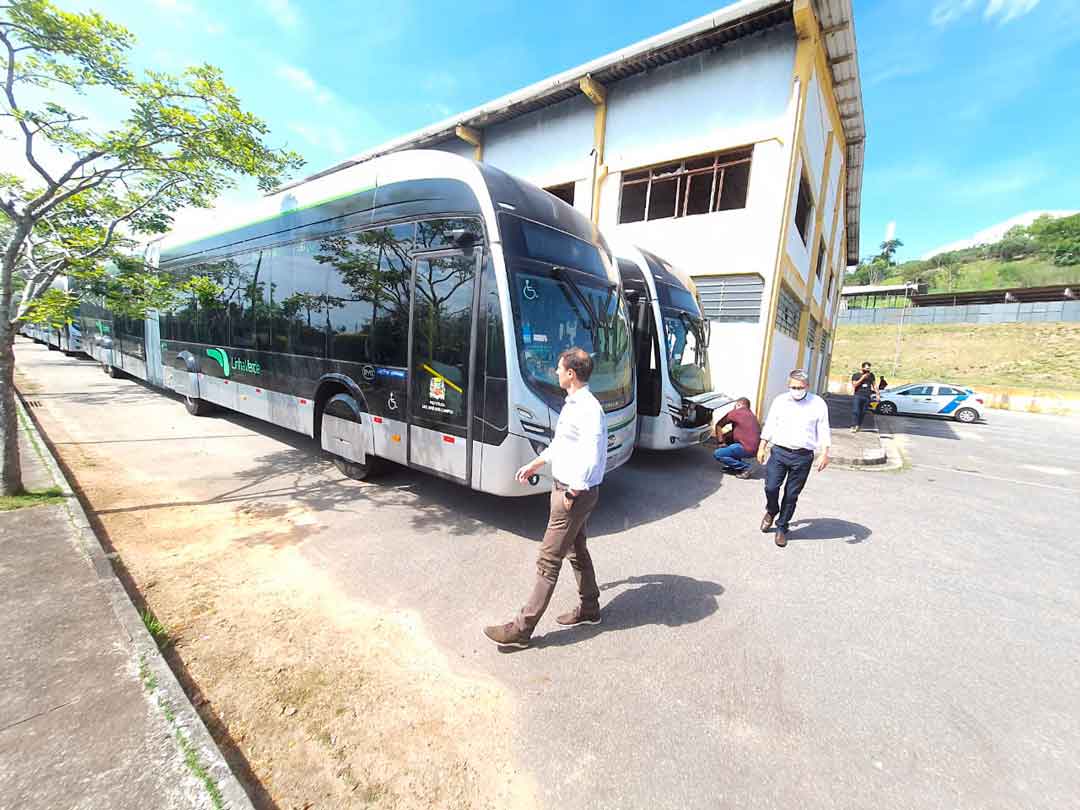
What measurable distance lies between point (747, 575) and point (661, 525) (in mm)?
1196

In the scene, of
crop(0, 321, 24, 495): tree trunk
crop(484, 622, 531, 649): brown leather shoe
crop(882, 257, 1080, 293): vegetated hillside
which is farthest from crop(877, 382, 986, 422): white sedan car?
crop(882, 257, 1080, 293): vegetated hillside

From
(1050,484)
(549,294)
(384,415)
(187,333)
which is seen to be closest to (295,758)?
(384,415)

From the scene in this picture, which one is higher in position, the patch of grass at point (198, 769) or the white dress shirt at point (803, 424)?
the white dress shirt at point (803, 424)

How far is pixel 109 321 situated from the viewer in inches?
543

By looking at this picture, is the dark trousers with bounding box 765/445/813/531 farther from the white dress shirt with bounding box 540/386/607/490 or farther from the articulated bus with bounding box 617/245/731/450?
the white dress shirt with bounding box 540/386/607/490

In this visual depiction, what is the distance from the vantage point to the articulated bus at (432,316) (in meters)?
4.29

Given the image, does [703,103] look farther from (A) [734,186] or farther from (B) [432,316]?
(B) [432,316]

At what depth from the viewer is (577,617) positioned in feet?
10.7

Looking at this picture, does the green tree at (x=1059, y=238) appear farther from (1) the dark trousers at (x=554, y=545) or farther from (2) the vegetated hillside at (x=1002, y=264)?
(1) the dark trousers at (x=554, y=545)

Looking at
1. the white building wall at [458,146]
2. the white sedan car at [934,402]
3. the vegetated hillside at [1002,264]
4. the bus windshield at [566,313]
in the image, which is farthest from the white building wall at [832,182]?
the vegetated hillside at [1002,264]

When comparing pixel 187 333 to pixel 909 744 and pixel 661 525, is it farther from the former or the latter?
pixel 909 744

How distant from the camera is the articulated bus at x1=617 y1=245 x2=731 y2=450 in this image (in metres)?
7.34

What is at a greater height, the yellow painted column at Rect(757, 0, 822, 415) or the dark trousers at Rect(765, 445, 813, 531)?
the yellow painted column at Rect(757, 0, 822, 415)

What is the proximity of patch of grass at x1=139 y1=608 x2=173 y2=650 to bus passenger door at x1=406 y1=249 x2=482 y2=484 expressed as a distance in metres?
2.37
